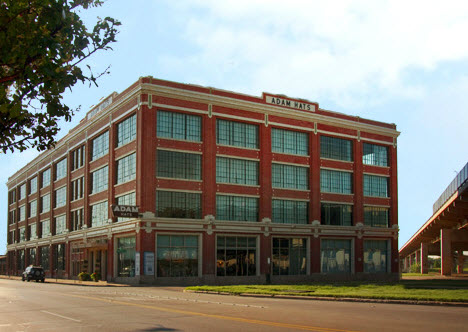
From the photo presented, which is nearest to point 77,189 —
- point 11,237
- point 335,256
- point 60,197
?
point 60,197

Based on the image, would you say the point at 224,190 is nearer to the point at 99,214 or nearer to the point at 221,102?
the point at 221,102

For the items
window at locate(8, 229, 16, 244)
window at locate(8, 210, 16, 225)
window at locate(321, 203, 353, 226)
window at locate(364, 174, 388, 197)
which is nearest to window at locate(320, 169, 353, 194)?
window at locate(321, 203, 353, 226)

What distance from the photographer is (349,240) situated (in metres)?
61.9

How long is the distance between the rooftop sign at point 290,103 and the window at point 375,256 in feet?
52.9

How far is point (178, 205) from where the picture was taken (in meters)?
50.8

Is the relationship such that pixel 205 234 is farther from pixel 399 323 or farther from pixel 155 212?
pixel 399 323

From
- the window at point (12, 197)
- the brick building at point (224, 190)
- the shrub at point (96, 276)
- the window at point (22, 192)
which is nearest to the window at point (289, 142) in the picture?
the brick building at point (224, 190)

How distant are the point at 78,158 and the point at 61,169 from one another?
306 inches

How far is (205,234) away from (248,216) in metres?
5.26

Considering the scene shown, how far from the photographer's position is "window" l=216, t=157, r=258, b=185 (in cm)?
5359

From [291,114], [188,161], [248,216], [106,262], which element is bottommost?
[106,262]

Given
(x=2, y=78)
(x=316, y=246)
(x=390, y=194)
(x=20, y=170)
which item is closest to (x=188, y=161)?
(x=316, y=246)

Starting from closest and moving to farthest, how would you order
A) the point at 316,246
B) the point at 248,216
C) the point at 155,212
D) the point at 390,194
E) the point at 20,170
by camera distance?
the point at 155,212 < the point at 248,216 < the point at 316,246 < the point at 390,194 < the point at 20,170

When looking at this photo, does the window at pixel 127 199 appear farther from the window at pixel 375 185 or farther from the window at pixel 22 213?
the window at pixel 22 213
